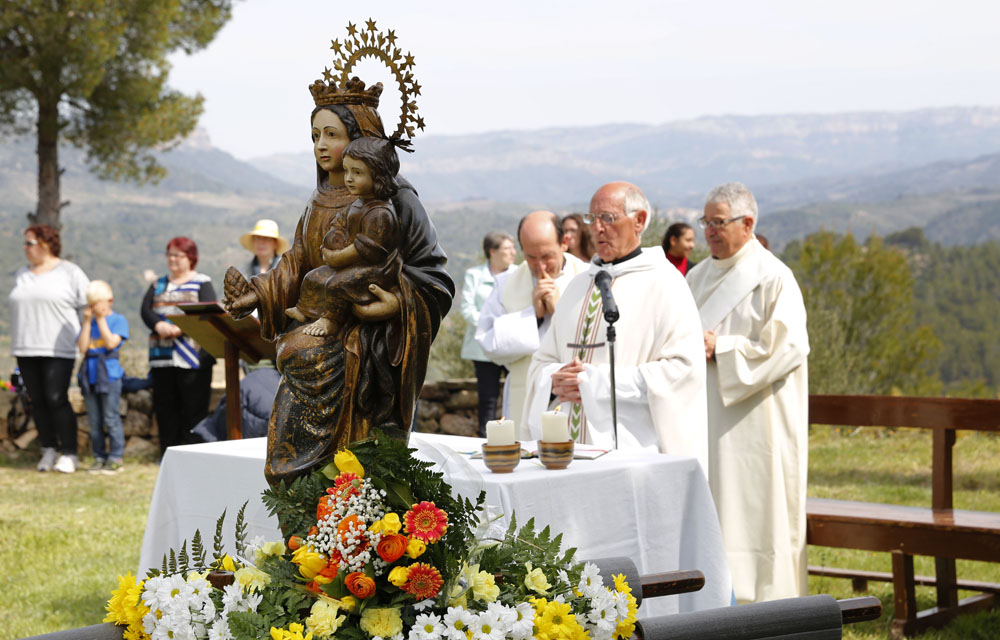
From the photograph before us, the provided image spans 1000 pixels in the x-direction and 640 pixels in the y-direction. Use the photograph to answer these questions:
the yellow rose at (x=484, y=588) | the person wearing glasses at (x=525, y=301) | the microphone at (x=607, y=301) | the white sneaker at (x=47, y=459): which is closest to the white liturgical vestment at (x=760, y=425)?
the person wearing glasses at (x=525, y=301)

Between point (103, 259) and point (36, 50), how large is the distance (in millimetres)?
48656

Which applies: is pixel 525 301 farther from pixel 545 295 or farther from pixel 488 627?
pixel 488 627

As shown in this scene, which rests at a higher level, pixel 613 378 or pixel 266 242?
pixel 266 242

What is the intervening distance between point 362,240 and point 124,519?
561 cm

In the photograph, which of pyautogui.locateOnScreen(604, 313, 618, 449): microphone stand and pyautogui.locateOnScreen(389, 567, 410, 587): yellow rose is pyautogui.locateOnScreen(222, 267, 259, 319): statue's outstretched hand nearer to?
pyautogui.locateOnScreen(604, 313, 618, 449): microphone stand

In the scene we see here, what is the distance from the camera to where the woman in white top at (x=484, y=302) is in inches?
348

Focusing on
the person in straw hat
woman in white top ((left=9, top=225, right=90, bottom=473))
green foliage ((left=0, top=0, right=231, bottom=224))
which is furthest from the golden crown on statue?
green foliage ((left=0, top=0, right=231, bottom=224))

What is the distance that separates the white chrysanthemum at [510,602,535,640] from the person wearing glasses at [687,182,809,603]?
11.9ft

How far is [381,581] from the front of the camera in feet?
7.07

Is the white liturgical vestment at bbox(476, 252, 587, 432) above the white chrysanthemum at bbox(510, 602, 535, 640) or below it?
above

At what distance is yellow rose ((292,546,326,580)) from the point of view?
2.12m

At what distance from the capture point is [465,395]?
10797 millimetres

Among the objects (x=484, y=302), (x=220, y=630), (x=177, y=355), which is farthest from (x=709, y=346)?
(x=177, y=355)

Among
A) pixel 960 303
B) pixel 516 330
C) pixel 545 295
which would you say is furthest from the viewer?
pixel 960 303
